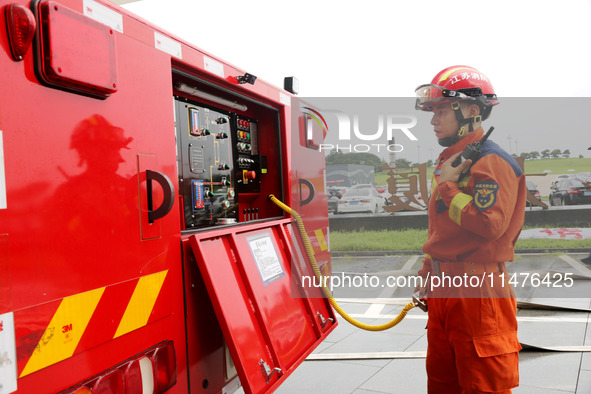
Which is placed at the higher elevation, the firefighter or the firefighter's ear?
the firefighter's ear

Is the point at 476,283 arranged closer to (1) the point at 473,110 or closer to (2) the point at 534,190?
(1) the point at 473,110

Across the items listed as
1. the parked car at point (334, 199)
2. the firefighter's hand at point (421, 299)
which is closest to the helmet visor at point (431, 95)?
the firefighter's hand at point (421, 299)

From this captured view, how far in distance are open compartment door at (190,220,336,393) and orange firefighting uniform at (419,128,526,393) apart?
93 cm

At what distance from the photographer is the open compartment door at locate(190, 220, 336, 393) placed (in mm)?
2592

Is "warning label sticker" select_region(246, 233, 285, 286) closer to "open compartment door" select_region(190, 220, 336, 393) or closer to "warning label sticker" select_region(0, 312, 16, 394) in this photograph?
"open compartment door" select_region(190, 220, 336, 393)

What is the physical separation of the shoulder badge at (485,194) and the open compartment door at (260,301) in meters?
1.40

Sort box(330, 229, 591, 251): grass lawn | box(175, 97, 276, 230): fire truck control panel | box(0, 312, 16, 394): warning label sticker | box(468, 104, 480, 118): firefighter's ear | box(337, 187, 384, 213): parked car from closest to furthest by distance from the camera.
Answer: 1. box(0, 312, 16, 394): warning label sticker
2. box(468, 104, 480, 118): firefighter's ear
3. box(175, 97, 276, 230): fire truck control panel
4. box(330, 229, 591, 251): grass lawn
5. box(337, 187, 384, 213): parked car

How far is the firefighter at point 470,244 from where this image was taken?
2.43 meters

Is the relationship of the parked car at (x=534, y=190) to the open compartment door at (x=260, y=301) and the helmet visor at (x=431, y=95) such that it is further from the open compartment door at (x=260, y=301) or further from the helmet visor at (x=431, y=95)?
the helmet visor at (x=431, y=95)

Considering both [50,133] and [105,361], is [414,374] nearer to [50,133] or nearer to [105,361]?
[105,361]

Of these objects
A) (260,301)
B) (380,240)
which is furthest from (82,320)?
(380,240)

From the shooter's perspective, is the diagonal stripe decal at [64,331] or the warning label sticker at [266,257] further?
the warning label sticker at [266,257]

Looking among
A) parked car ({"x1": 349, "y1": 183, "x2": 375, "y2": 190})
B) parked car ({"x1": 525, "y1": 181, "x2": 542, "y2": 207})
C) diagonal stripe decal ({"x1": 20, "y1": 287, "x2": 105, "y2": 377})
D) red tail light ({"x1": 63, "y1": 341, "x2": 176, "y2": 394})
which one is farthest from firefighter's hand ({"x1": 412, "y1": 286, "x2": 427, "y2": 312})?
parked car ({"x1": 349, "y1": 183, "x2": 375, "y2": 190})

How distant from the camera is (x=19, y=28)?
5.22ft
